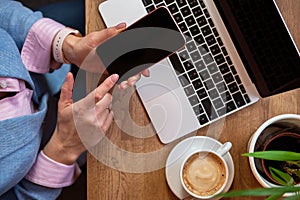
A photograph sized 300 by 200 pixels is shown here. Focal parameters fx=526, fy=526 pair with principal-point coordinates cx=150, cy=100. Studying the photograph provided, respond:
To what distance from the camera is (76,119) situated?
0.86 metres

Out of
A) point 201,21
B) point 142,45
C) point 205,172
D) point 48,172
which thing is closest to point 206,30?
point 201,21

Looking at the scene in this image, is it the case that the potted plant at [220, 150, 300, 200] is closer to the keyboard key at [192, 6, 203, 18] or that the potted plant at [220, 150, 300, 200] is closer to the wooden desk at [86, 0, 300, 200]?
the wooden desk at [86, 0, 300, 200]

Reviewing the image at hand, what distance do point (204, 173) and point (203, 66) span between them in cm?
17

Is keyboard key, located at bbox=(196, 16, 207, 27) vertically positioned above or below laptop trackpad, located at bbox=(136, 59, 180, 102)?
above

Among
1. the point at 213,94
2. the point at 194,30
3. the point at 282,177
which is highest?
the point at 194,30

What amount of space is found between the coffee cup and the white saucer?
0.02 meters

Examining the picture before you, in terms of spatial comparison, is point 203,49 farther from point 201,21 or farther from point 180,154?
point 180,154

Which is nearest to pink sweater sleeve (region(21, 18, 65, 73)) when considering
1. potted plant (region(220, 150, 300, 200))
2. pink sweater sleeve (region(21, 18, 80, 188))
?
pink sweater sleeve (region(21, 18, 80, 188))

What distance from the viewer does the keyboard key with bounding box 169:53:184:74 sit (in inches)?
33.6

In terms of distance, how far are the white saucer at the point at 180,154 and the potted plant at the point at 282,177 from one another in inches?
3.8

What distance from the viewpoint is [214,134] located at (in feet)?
2.81

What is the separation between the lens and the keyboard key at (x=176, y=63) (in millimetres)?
853

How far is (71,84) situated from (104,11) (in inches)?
5.1

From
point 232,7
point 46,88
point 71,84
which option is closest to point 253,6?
point 232,7
